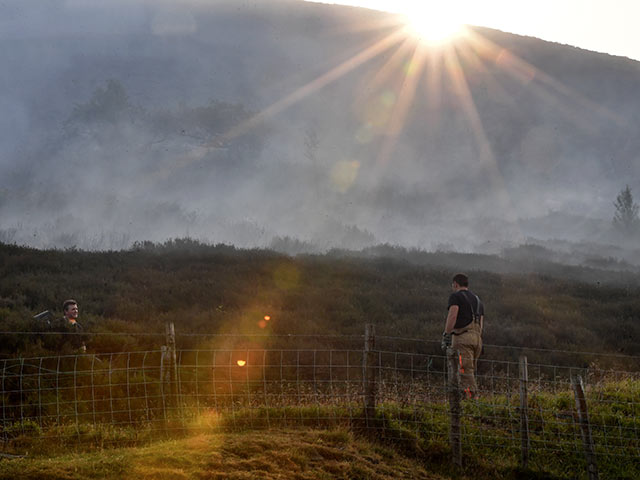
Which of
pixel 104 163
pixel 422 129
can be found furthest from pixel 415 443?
pixel 422 129

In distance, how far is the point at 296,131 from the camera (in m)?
62.7

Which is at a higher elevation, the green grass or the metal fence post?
the metal fence post

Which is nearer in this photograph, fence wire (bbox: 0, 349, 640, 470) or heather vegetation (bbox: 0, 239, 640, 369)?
fence wire (bbox: 0, 349, 640, 470)

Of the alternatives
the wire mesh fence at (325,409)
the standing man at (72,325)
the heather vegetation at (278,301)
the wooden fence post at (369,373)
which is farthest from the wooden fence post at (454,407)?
the standing man at (72,325)

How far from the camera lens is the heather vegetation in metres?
13.8

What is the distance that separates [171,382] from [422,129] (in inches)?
2308

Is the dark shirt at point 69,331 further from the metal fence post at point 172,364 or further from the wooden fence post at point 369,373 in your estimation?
the wooden fence post at point 369,373

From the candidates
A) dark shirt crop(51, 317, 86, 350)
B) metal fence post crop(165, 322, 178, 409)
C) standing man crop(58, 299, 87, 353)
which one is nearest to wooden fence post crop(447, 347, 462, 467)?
metal fence post crop(165, 322, 178, 409)

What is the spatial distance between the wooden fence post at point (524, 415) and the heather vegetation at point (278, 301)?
15.2 feet

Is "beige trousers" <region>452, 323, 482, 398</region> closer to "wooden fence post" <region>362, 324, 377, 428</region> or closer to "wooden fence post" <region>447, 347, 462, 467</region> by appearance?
"wooden fence post" <region>447, 347, 462, 467</region>

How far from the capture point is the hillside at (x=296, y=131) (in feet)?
153

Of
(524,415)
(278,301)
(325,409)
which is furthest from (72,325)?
(524,415)

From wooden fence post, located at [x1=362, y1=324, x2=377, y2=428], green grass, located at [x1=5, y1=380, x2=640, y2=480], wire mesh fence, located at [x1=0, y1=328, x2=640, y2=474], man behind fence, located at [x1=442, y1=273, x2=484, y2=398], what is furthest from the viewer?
man behind fence, located at [x1=442, y1=273, x2=484, y2=398]

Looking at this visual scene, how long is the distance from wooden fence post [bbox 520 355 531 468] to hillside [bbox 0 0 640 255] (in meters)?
26.9
